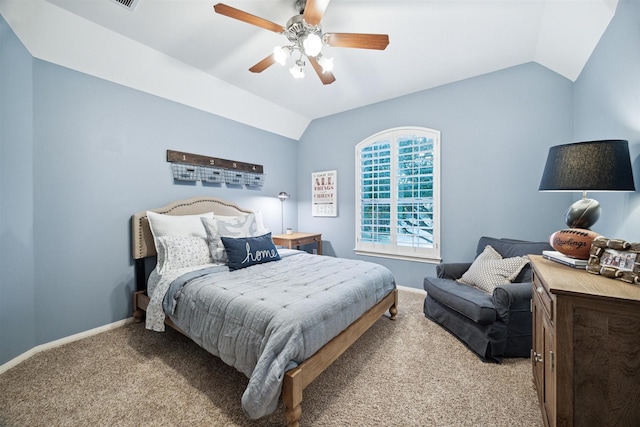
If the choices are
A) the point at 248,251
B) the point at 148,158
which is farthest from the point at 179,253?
the point at 148,158

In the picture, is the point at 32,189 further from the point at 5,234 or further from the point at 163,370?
the point at 163,370

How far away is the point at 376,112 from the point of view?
371cm

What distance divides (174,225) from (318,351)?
6.68ft

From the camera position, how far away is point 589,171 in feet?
4.24

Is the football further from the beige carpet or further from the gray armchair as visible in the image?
the beige carpet

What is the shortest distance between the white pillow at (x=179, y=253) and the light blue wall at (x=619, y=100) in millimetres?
3257

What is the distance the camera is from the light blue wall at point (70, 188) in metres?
1.87

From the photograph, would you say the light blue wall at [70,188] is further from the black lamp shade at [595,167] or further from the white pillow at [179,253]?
the black lamp shade at [595,167]

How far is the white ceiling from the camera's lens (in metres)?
1.92

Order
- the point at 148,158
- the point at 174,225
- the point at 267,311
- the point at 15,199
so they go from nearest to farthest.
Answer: the point at 267,311 < the point at 15,199 < the point at 174,225 < the point at 148,158

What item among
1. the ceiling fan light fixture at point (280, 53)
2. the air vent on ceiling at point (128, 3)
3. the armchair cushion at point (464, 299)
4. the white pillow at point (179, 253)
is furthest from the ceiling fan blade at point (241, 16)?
the armchair cushion at point (464, 299)

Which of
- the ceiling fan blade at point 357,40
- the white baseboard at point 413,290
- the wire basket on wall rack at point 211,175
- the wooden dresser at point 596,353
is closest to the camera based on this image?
the wooden dresser at point 596,353

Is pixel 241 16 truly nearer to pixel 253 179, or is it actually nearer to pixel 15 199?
pixel 15 199

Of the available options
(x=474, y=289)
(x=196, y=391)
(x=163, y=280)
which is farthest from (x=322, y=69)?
(x=196, y=391)
